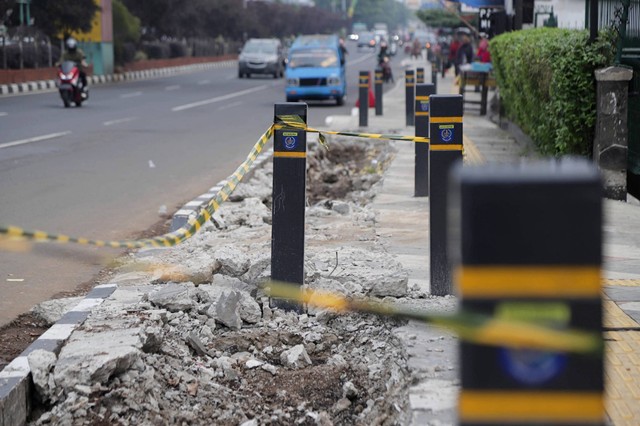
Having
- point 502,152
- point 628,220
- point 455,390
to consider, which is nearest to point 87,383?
point 455,390

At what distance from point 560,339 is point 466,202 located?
1.02ft

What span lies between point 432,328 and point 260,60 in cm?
4474

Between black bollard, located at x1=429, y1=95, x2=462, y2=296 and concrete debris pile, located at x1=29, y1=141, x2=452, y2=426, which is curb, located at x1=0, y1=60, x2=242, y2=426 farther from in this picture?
black bollard, located at x1=429, y1=95, x2=462, y2=296

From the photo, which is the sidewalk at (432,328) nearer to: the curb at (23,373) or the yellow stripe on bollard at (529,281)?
the curb at (23,373)

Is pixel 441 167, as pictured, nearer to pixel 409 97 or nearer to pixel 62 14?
pixel 409 97

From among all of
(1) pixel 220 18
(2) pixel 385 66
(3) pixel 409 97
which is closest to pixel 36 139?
(3) pixel 409 97

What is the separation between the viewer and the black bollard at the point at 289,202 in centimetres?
655

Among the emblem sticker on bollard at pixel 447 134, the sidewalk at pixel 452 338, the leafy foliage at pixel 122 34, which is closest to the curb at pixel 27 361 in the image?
the sidewalk at pixel 452 338

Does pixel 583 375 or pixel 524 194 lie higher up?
pixel 524 194

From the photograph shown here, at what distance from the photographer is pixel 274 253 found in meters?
6.55

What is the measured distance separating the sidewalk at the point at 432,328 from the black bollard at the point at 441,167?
25 cm

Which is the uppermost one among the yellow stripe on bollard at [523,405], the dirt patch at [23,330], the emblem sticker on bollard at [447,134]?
the emblem sticker on bollard at [447,134]

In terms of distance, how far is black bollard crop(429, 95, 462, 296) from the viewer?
21.7 feet

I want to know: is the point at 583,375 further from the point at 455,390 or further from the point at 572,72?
the point at 572,72
